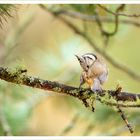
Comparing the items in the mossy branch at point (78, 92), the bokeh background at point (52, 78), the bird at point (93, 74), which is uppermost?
the bokeh background at point (52, 78)

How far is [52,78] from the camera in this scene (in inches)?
40.6

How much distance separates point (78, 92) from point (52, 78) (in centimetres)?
43

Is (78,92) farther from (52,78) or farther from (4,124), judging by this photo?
(52,78)

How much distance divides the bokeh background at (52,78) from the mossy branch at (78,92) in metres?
0.27

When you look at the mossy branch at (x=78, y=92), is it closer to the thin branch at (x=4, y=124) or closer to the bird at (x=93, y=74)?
the bird at (x=93, y=74)

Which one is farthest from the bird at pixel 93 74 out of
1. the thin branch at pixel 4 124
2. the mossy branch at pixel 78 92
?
the thin branch at pixel 4 124

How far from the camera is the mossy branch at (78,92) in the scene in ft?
1.94

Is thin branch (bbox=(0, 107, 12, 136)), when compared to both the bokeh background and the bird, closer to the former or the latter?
the bokeh background

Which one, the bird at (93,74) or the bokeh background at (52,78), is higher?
the bokeh background at (52,78)

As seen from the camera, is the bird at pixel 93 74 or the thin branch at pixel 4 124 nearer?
the bird at pixel 93 74

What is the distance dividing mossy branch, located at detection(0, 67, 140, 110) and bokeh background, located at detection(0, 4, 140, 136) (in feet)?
0.90

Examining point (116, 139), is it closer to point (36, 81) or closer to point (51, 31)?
point (36, 81)

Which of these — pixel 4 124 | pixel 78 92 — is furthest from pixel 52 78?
pixel 78 92

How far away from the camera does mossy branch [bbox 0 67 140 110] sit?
591 mm
